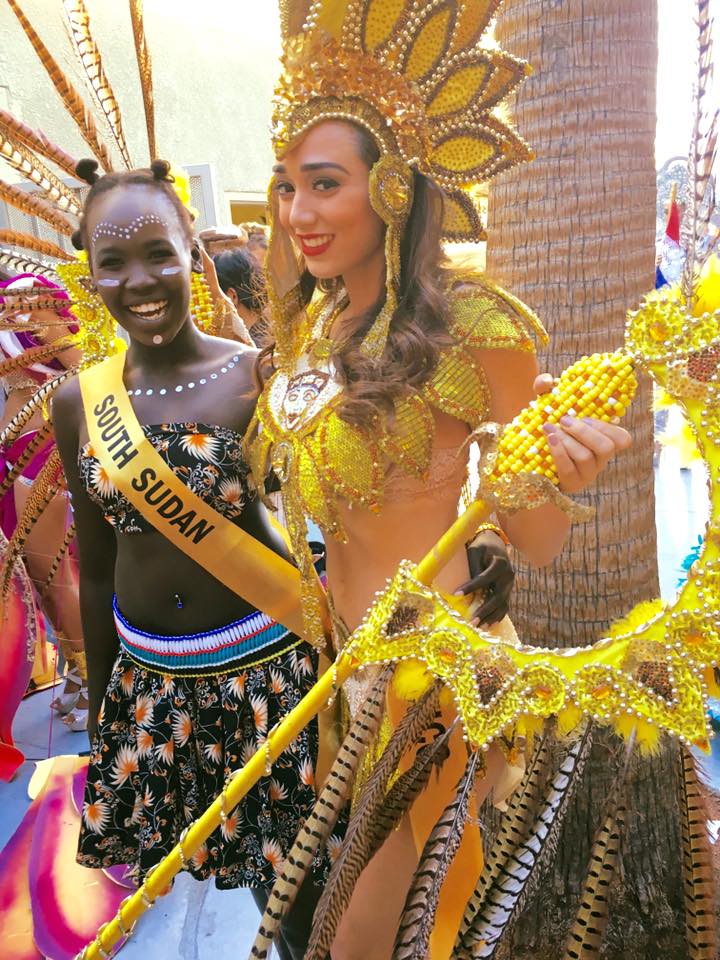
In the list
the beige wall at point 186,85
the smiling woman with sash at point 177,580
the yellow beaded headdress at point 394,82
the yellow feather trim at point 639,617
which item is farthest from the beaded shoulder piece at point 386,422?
the beige wall at point 186,85

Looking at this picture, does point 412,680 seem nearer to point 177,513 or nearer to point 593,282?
point 177,513

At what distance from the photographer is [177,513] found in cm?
171

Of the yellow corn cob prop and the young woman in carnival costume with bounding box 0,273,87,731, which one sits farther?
the young woman in carnival costume with bounding box 0,273,87,731

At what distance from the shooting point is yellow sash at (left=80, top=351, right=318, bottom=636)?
5.56 feet

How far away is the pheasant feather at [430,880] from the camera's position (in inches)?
35.4

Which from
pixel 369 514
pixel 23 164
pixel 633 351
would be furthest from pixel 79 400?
pixel 633 351

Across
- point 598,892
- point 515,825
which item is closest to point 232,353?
point 515,825

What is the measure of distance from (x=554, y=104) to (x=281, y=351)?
1.10 metres

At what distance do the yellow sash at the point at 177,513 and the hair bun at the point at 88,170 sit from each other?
44 cm

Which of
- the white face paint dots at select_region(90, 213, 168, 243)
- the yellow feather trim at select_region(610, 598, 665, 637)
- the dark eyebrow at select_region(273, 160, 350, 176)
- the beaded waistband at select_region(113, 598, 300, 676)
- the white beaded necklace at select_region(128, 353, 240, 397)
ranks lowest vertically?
the beaded waistband at select_region(113, 598, 300, 676)

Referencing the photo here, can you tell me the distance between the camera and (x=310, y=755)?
1.75m

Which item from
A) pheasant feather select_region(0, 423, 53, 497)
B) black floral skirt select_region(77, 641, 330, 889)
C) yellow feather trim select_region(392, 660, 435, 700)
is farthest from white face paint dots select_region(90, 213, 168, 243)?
yellow feather trim select_region(392, 660, 435, 700)

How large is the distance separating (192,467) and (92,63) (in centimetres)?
95

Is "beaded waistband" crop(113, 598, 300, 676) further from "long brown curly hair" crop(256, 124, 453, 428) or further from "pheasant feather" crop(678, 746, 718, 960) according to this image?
"pheasant feather" crop(678, 746, 718, 960)
